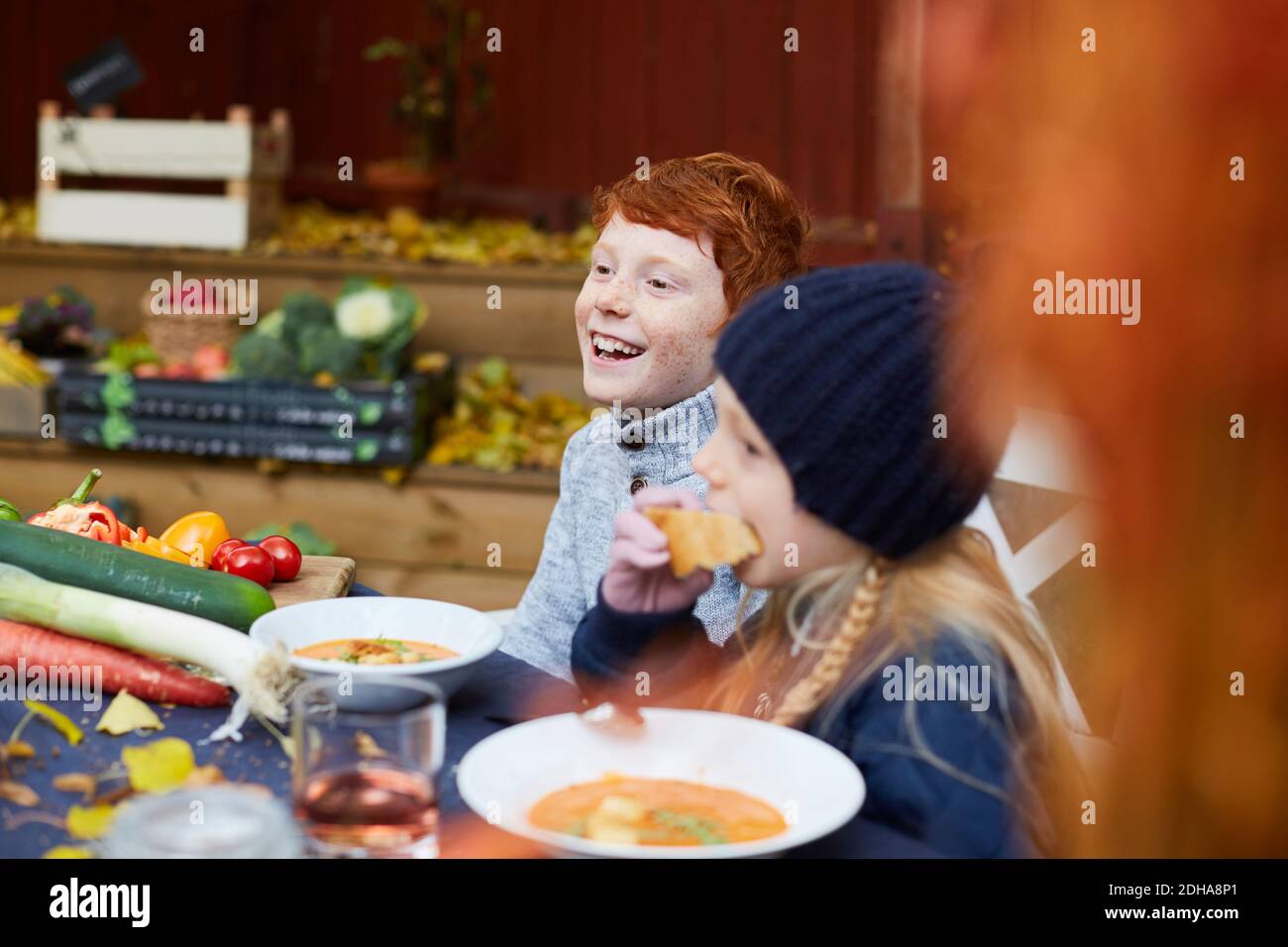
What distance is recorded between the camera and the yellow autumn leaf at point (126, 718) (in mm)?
1284

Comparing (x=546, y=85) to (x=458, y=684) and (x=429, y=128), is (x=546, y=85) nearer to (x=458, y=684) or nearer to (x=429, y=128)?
(x=429, y=128)

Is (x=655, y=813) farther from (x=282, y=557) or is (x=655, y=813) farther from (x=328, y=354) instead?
(x=328, y=354)

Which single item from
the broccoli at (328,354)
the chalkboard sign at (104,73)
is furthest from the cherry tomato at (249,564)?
the chalkboard sign at (104,73)

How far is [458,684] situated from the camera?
1.35 meters

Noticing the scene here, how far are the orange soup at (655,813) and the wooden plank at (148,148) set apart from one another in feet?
12.8

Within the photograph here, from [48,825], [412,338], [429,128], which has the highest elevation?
[429,128]

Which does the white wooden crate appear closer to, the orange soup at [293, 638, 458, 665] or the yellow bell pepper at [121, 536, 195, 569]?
the yellow bell pepper at [121, 536, 195, 569]

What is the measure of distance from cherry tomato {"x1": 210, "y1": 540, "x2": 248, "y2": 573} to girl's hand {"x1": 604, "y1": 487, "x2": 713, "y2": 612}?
0.70 meters

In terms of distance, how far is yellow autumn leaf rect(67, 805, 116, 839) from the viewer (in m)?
1.03

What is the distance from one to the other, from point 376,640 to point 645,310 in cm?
65

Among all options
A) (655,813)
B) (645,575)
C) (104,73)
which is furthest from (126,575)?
(104,73)

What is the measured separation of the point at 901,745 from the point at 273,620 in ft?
2.27

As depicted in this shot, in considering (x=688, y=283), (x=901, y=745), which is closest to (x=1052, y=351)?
(x=901, y=745)
